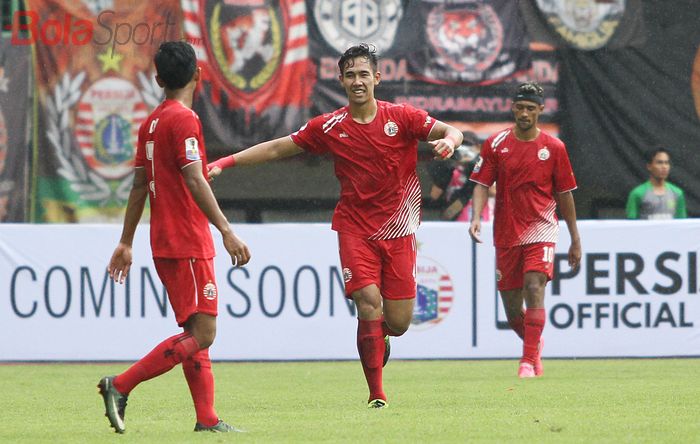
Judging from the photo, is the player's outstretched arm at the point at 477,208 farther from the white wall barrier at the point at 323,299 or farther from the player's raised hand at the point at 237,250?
the player's raised hand at the point at 237,250

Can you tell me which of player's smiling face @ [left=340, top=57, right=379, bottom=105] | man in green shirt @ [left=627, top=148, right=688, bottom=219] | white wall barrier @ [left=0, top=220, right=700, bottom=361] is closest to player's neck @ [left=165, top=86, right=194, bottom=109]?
player's smiling face @ [left=340, top=57, right=379, bottom=105]

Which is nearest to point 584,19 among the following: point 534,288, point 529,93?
point 529,93

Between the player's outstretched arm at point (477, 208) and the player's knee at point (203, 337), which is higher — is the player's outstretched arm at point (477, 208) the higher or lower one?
the higher one

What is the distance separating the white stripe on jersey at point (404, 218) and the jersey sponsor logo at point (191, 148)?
2278mm

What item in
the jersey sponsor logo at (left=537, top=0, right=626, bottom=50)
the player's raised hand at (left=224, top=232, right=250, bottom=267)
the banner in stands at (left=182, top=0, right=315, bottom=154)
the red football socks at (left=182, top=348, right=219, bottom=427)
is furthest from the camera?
the jersey sponsor logo at (left=537, top=0, right=626, bottom=50)

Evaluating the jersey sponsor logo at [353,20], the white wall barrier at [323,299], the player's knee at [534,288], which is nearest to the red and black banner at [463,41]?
the jersey sponsor logo at [353,20]

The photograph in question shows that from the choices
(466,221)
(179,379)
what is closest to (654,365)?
(466,221)

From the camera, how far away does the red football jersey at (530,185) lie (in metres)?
11.8

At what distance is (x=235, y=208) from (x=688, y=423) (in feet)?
30.3

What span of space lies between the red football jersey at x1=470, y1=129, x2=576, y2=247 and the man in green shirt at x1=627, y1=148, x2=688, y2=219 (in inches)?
146

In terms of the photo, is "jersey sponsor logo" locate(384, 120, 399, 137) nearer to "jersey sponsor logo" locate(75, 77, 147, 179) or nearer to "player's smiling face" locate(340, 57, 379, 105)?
"player's smiling face" locate(340, 57, 379, 105)

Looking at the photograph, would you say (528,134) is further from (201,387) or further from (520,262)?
(201,387)

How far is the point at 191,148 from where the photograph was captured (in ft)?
23.4

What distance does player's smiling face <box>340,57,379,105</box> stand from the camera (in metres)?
9.12
